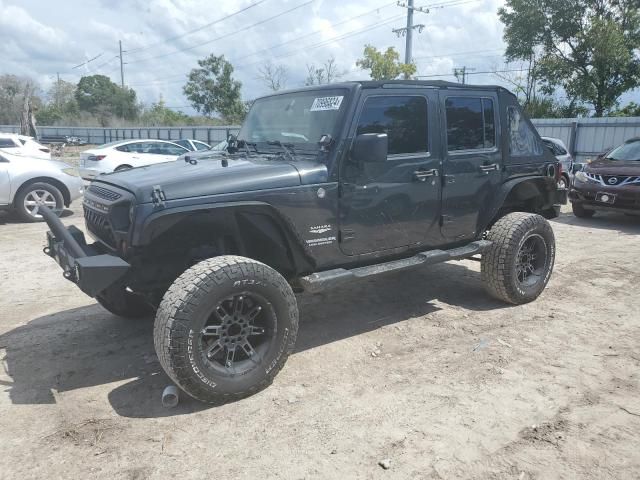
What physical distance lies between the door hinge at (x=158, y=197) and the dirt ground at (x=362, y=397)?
50.8 inches

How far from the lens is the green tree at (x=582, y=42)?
869 inches

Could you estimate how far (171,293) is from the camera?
10.3 feet

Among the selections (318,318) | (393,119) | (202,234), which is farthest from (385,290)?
(202,234)

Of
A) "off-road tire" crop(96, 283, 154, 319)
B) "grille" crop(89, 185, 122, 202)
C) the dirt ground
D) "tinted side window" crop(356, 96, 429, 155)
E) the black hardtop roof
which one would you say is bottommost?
the dirt ground

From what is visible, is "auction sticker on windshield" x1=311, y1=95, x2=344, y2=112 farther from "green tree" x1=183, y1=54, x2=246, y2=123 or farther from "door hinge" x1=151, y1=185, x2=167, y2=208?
"green tree" x1=183, y1=54, x2=246, y2=123

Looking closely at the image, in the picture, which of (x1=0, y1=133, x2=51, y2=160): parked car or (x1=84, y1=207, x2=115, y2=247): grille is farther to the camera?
(x1=0, y1=133, x2=51, y2=160): parked car

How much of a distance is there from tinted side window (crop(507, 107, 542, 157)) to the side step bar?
102cm

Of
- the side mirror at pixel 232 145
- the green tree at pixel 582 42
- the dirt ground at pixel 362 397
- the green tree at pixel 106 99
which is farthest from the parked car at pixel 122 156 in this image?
the green tree at pixel 106 99

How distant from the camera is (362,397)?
342 centimetres

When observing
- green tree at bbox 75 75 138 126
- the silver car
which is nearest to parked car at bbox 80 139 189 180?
the silver car

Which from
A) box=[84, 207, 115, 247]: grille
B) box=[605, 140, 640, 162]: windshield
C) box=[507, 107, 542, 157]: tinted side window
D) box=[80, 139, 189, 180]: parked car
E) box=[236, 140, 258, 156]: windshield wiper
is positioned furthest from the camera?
box=[80, 139, 189, 180]: parked car

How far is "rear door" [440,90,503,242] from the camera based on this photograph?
4.50m

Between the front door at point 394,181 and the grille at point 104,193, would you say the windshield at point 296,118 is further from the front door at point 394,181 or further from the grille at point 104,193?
the grille at point 104,193

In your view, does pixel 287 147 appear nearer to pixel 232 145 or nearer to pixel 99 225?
pixel 232 145
